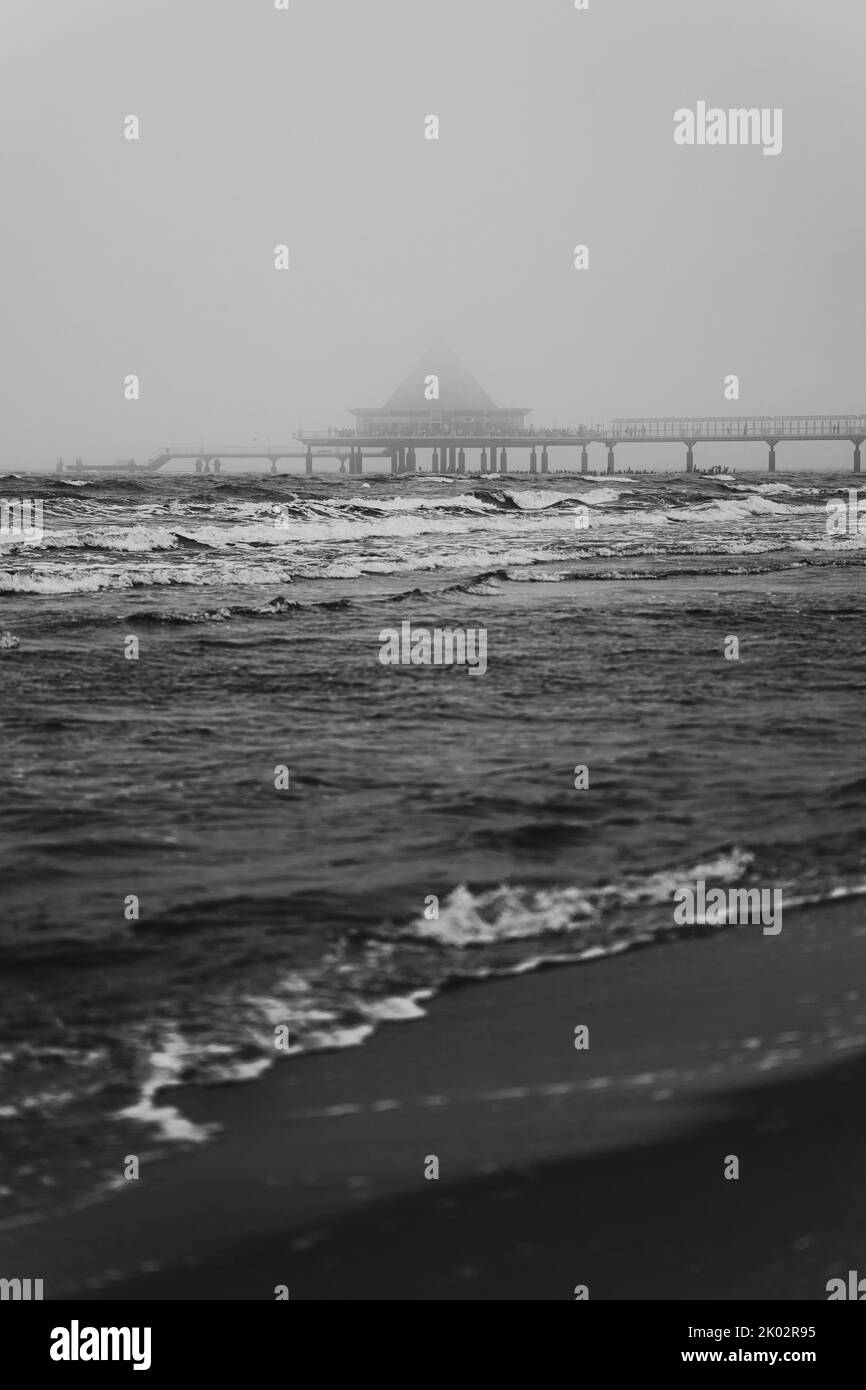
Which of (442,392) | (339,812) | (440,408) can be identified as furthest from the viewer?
(442,392)

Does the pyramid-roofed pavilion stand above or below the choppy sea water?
above

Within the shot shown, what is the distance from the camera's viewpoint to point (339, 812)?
611cm

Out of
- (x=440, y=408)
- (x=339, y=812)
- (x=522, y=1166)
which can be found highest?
(x=440, y=408)

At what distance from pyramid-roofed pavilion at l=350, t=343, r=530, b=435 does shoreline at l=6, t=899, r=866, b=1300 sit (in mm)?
107617

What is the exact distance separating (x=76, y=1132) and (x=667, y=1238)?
1.36m

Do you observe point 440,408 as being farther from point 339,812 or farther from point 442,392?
point 339,812

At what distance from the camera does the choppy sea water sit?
382 centimetres

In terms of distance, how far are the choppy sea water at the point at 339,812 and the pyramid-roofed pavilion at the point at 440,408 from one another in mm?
99052

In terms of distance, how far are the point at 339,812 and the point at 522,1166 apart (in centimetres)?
309

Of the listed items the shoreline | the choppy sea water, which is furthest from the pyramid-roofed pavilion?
the shoreline

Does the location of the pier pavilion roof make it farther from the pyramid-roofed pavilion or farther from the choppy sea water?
the choppy sea water

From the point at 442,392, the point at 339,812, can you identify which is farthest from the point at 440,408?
the point at 339,812
